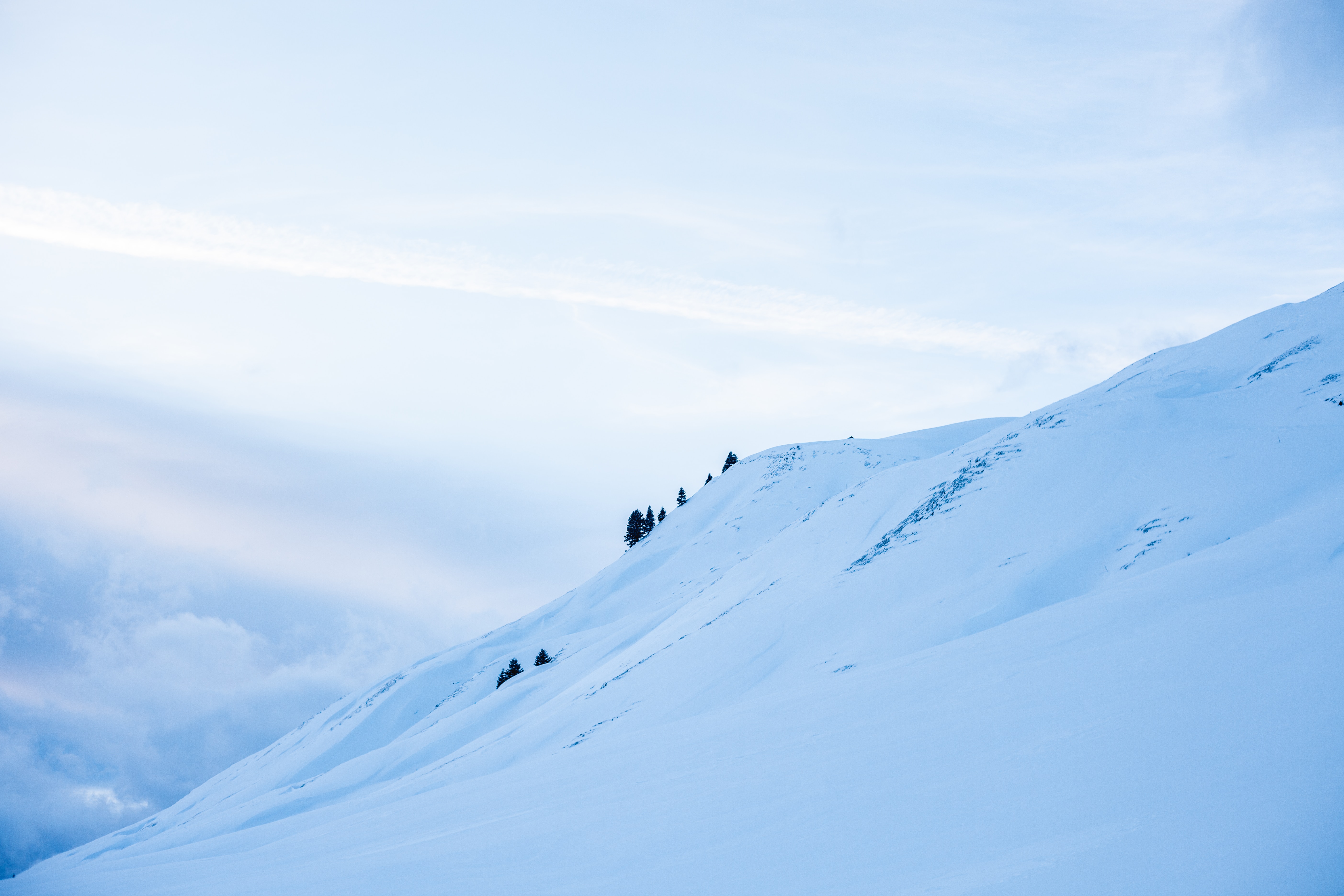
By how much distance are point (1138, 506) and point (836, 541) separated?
1310 centimetres

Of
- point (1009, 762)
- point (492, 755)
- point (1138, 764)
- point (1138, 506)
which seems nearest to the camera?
point (1138, 764)

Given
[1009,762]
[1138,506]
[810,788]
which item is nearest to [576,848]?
[810,788]

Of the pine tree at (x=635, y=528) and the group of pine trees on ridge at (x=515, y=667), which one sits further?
the pine tree at (x=635, y=528)

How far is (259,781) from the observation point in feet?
161

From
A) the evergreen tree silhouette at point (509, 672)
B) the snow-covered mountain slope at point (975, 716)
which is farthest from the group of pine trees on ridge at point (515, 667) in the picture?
the snow-covered mountain slope at point (975, 716)

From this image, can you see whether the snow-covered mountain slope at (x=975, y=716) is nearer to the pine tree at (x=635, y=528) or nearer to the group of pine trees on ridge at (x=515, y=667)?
the group of pine trees on ridge at (x=515, y=667)

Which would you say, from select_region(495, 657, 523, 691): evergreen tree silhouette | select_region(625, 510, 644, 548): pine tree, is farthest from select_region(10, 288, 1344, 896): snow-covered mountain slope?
select_region(625, 510, 644, 548): pine tree

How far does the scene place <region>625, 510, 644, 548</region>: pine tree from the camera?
289ft

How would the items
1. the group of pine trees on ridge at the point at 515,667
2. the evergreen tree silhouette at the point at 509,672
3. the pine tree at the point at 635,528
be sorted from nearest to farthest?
the group of pine trees on ridge at the point at 515,667 → the evergreen tree silhouette at the point at 509,672 → the pine tree at the point at 635,528

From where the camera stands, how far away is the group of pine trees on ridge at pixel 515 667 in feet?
167

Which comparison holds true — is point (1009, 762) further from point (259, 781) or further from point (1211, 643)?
point (259, 781)

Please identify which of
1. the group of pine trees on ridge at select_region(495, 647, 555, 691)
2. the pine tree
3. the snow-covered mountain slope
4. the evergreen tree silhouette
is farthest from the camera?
the pine tree

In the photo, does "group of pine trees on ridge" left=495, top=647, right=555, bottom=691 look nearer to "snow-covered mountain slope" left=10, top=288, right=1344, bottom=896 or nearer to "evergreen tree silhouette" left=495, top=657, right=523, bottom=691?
"evergreen tree silhouette" left=495, top=657, right=523, bottom=691

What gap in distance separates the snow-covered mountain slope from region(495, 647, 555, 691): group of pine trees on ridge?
47.7ft
